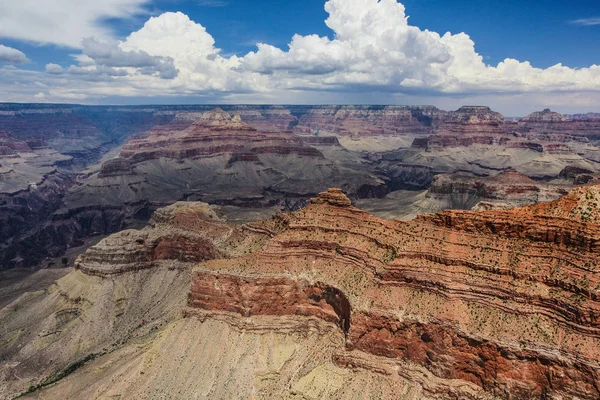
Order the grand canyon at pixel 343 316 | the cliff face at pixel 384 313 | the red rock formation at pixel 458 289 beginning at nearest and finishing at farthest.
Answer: the red rock formation at pixel 458 289, the cliff face at pixel 384 313, the grand canyon at pixel 343 316

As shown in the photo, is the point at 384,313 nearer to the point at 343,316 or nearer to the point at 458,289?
the point at 343,316

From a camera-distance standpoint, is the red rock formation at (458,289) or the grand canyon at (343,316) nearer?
the red rock formation at (458,289)

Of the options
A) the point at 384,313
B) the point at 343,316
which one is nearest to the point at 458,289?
the point at 384,313

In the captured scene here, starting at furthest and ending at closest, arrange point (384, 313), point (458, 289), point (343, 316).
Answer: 1. point (343, 316)
2. point (384, 313)
3. point (458, 289)

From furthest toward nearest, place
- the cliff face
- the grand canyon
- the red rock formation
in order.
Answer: the grand canyon
the cliff face
the red rock formation

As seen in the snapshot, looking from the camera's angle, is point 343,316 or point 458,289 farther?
point 343,316

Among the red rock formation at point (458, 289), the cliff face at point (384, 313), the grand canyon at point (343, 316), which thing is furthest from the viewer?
the grand canyon at point (343, 316)

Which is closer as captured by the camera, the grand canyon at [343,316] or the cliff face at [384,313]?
the cliff face at [384,313]

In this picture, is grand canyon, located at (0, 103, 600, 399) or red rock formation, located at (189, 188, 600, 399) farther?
grand canyon, located at (0, 103, 600, 399)
